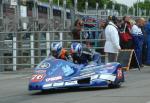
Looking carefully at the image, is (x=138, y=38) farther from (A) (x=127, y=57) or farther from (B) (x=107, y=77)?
(B) (x=107, y=77)

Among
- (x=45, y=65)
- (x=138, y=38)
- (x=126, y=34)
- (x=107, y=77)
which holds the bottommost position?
(x=107, y=77)

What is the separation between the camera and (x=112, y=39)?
17.7m

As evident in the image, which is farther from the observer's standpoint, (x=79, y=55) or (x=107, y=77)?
(x=79, y=55)

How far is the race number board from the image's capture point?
19.4 m

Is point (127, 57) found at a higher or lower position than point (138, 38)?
lower

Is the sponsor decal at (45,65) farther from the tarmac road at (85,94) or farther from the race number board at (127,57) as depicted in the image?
the race number board at (127,57)

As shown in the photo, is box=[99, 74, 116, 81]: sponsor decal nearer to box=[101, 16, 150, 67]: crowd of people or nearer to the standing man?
the standing man

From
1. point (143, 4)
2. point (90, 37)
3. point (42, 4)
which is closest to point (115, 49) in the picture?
point (90, 37)

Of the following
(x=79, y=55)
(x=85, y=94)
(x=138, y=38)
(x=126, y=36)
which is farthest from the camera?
(x=138, y=38)

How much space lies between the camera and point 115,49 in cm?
1791

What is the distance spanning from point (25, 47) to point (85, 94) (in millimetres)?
9530

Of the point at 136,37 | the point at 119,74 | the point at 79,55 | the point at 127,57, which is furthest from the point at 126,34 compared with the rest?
the point at 119,74

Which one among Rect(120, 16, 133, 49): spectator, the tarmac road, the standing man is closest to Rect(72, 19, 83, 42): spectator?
Rect(120, 16, 133, 49): spectator

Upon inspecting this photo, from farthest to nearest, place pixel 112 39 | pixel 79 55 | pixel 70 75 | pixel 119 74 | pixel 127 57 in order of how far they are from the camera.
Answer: pixel 127 57
pixel 112 39
pixel 79 55
pixel 119 74
pixel 70 75
